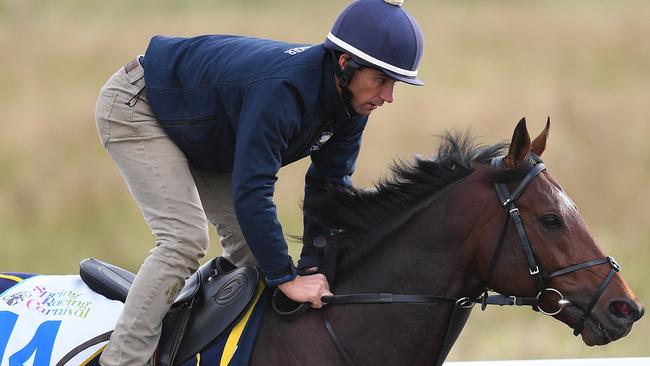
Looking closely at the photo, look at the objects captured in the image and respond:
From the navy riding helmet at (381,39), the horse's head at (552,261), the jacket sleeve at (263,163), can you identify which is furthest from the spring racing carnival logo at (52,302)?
the horse's head at (552,261)

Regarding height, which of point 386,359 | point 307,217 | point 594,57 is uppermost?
point 307,217

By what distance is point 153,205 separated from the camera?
4.43 meters

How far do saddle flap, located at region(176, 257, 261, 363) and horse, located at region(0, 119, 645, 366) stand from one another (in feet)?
0.27

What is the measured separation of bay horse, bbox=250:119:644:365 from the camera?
409 centimetres

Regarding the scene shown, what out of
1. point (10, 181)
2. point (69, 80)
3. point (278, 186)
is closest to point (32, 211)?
point (10, 181)

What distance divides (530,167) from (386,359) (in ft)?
2.89

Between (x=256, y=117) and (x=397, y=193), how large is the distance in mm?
647

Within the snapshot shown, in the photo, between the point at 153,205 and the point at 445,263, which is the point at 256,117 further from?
the point at 445,263

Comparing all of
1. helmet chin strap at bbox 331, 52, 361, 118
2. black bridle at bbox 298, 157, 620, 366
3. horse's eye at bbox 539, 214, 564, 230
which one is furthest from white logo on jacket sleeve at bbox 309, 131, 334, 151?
horse's eye at bbox 539, 214, 564, 230

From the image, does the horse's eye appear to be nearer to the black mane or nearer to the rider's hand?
the black mane

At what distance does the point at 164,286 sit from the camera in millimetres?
4293

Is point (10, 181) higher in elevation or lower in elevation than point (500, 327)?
lower

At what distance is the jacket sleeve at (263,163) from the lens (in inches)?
162

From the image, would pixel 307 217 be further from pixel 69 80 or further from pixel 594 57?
pixel 594 57
